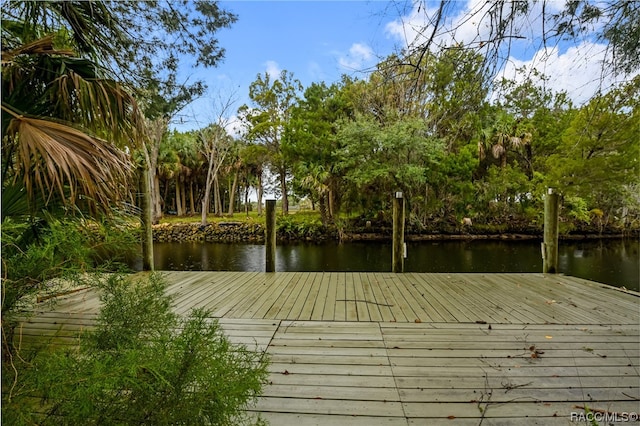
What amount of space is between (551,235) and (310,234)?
9.97m

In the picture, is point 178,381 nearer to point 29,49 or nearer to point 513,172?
point 29,49

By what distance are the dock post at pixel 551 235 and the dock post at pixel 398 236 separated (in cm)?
190

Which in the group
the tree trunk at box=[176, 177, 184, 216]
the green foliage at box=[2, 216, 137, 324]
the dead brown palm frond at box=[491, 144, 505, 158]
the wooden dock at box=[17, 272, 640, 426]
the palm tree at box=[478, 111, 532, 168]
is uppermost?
the palm tree at box=[478, 111, 532, 168]

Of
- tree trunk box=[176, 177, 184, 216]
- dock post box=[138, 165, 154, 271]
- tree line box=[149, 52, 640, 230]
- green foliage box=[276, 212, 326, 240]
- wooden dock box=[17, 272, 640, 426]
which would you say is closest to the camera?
wooden dock box=[17, 272, 640, 426]

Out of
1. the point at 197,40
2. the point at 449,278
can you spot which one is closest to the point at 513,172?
the point at 449,278

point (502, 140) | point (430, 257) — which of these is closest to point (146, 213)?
point (430, 257)

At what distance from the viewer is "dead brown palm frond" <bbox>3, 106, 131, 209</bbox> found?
105 centimetres

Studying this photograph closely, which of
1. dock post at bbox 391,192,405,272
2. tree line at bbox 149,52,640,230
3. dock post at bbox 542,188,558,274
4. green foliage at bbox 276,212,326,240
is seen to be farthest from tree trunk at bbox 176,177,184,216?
dock post at bbox 542,188,558,274

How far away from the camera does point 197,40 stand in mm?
3205

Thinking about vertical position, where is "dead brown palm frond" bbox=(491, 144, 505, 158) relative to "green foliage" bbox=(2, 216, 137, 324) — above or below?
above

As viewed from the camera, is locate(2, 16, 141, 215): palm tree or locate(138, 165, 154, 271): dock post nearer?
locate(2, 16, 141, 215): palm tree

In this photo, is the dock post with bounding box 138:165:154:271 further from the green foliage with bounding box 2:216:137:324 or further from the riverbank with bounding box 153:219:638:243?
the riverbank with bounding box 153:219:638:243

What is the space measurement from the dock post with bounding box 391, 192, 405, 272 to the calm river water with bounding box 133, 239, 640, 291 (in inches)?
127

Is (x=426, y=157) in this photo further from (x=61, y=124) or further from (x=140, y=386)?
(x=140, y=386)
